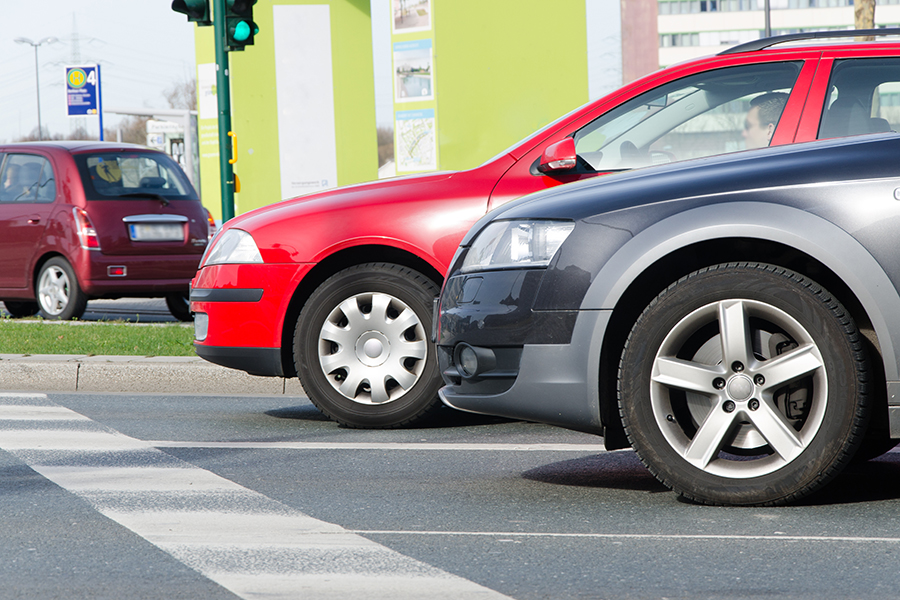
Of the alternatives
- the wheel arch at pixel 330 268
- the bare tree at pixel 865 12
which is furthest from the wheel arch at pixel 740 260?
the bare tree at pixel 865 12

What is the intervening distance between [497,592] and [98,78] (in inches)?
880

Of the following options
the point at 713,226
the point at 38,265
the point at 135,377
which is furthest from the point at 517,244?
the point at 38,265

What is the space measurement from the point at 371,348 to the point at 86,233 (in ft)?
20.5

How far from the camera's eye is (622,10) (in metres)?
87.3

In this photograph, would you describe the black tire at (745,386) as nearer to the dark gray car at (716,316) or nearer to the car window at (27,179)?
the dark gray car at (716,316)

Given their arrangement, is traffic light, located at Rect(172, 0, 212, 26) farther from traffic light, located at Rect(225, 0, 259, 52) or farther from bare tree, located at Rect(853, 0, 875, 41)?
bare tree, located at Rect(853, 0, 875, 41)

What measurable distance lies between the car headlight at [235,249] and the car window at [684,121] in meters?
1.72

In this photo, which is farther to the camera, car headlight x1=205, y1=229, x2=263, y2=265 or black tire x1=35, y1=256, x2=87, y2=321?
black tire x1=35, y1=256, x2=87, y2=321

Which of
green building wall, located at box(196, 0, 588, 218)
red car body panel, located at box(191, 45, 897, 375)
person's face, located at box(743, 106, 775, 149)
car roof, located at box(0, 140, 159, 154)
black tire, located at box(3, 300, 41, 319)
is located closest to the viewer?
person's face, located at box(743, 106, 775, 149)

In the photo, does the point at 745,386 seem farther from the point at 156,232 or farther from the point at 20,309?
the point at 20,309

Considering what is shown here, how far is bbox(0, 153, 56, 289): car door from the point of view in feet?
37.7

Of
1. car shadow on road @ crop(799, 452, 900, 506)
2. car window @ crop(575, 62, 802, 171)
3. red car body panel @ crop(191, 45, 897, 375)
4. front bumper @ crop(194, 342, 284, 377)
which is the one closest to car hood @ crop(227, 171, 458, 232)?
red car body panel @ crop(191, 45, 897, 375)

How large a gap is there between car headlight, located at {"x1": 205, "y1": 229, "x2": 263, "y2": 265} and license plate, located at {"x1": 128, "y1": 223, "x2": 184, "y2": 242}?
216 inches

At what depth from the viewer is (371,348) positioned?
18.9ft
